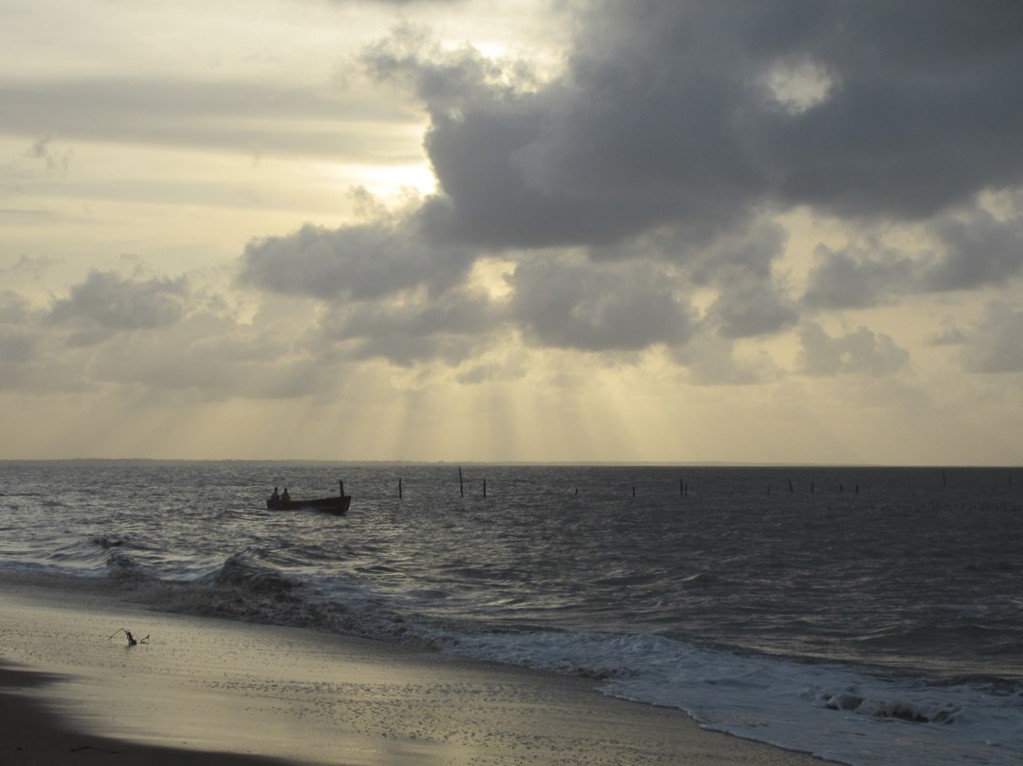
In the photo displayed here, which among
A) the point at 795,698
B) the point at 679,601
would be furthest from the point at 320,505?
the point at 795,698

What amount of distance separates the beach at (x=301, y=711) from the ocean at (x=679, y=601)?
123 cm

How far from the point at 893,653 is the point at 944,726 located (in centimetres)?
708

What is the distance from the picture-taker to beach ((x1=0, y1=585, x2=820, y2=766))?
36.1 ft

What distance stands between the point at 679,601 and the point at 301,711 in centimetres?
1763

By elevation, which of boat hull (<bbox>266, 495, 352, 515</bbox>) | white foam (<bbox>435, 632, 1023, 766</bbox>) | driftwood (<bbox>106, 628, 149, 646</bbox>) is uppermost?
driftwood (<bbox>106, 628, 149, 646</bbox>)

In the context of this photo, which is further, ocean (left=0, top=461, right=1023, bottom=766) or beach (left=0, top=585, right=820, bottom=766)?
ocean (left=0, top=461, right=1023, bottom=766)

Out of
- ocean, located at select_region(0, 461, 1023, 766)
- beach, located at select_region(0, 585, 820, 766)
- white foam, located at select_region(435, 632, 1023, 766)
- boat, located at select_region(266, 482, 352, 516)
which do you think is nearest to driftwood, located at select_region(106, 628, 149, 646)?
beach, located at select_region(0, 585, 820, 766)

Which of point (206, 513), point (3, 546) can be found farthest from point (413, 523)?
point (3, 546)

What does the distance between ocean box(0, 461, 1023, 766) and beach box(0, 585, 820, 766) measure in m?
1.23

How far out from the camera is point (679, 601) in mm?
28891

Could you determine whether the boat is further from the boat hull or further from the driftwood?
the driftwood

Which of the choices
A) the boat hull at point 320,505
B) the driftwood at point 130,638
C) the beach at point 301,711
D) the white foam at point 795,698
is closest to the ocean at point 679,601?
the white foam at point 795,698

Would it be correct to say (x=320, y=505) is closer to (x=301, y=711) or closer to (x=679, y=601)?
(x=679, y=601)

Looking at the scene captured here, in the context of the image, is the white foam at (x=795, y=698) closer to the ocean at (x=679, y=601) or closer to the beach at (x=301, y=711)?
the ocean at (x=679, y=601)
